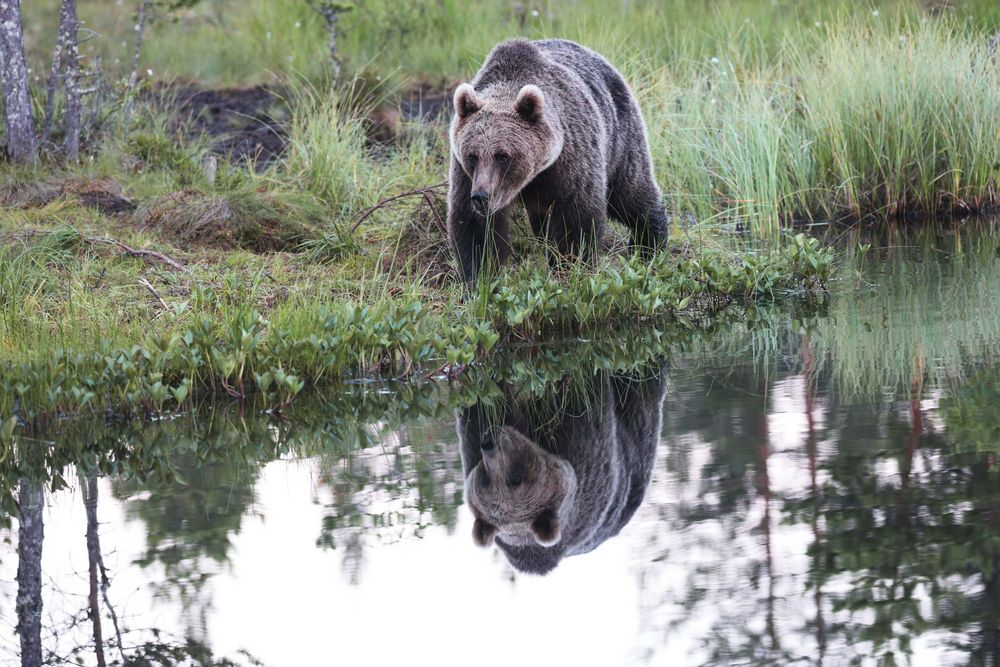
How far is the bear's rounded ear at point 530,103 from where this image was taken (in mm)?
7496

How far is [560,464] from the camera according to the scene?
5215 mm

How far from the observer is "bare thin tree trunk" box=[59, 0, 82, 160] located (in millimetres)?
11219

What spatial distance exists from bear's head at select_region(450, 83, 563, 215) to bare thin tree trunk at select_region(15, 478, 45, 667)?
3.06m

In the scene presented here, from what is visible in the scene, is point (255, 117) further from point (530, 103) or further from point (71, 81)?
point (530, 103)

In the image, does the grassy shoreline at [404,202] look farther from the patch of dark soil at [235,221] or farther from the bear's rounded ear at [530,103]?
the bear's rounded ear at [530,103]

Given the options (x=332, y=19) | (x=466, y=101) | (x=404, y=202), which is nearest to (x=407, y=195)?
(x=404, y=202)

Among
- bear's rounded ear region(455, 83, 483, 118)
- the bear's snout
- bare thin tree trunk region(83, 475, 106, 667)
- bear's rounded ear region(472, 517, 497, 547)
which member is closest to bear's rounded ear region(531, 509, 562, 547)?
bear's rounded ear region(472, 517, 497, 547)

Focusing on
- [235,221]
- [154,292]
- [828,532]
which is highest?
[235,221]

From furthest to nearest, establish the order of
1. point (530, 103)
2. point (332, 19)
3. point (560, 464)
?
1. point (332, 19)
2. point (530, 103)
3. point (560, 464)

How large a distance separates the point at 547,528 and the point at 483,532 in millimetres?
214

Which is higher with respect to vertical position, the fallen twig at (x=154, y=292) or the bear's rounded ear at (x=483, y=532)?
the fallen twig at (x=154, y=292)

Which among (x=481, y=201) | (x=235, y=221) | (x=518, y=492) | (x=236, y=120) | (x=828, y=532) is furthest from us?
(x=236, y=120)

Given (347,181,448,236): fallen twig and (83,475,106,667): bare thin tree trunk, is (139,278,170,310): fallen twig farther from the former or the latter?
(83,475,106,667): bare thin tree trunk

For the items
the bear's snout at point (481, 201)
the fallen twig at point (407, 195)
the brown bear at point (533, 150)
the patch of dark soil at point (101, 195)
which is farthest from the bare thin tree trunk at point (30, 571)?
the patch of dark soil at point (101, 195)
